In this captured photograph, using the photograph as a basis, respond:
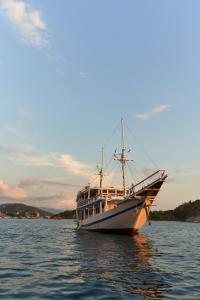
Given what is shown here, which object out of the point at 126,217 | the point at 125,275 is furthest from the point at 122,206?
the point at 125,275

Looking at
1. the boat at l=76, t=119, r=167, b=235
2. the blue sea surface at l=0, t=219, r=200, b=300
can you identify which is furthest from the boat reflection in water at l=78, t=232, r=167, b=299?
the boat at l=76, t=119, r=167, b=235

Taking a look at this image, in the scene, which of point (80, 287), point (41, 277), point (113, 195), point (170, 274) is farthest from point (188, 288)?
point (113, 195)

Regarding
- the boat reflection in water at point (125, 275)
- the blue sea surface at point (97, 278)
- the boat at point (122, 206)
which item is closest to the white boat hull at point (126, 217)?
the boat at point (122, 206)

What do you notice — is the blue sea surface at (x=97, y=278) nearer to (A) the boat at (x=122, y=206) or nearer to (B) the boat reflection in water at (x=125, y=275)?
(B) the boat reflection in water at (x=125, y=275)

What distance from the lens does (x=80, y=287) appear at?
57.4 feet

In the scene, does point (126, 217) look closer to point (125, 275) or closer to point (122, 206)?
point (122, 206)

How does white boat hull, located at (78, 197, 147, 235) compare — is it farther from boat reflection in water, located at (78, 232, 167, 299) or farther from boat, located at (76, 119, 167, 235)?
boat reflection in water, located at (78, 232, 167, 299)

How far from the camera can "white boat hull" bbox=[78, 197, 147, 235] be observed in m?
58.3

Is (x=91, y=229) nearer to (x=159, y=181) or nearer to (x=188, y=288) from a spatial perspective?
(x=159, y=181)

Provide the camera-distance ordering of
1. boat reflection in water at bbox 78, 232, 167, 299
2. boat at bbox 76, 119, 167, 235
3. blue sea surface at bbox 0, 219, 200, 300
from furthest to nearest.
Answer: boat at bbox 76, 119, 167, 235 < boat reflection in water at bbox 78, 232, 167, 299 < blue sea surface at bbox 0, 219, 200, 300

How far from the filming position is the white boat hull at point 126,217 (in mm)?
58312

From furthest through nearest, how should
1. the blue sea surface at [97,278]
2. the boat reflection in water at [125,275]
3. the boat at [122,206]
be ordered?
the boat at [122,206] < the boat reflection in water at [125,275] < the blue sea surface at [97,278]

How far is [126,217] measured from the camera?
194ft

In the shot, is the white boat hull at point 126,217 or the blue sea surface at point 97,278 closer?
the blue sea surface at point 97,278
